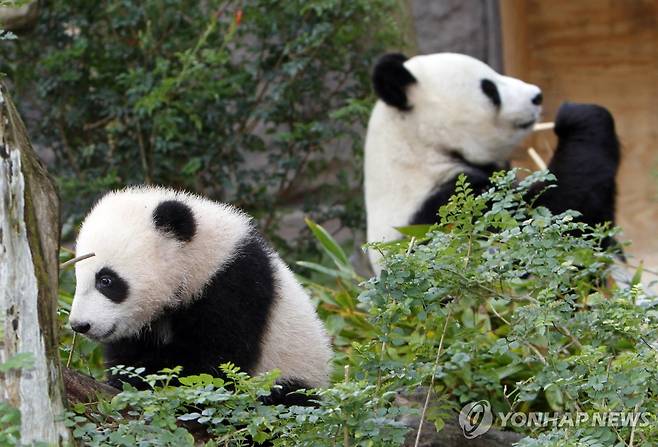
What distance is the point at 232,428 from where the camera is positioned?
8.95ft

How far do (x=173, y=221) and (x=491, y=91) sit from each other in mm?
2822

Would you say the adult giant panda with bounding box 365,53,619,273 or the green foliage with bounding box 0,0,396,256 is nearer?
the adult giant panda with bounding box 365,53,619,273

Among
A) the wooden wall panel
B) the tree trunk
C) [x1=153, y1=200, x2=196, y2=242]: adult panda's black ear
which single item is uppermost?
the tree trunk

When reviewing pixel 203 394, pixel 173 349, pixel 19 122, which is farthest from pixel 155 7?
pixel 203 394

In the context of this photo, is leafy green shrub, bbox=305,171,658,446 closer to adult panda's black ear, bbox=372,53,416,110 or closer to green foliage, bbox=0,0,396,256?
adult panda's black ear, bbox=372,53,416,110

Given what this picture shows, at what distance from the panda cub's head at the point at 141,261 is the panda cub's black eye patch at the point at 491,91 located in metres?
2.66

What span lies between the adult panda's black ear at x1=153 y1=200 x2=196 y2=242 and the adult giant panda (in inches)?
86.1

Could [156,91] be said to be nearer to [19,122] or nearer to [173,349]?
[173,349]

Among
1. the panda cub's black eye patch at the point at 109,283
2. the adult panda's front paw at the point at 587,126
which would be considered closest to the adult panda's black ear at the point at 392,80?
the adult panda's front paw at the point at 587,126

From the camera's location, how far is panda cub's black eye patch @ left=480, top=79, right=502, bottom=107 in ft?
19.3

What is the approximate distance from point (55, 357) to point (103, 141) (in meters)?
4.58

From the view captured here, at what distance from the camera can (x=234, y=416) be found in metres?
2.72

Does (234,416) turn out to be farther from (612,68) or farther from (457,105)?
(612,68)

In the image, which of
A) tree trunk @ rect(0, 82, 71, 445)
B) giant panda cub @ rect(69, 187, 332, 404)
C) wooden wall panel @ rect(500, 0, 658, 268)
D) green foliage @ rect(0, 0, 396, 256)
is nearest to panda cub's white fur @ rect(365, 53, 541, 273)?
green foliage @ rect(0, 0, 396, 256)
